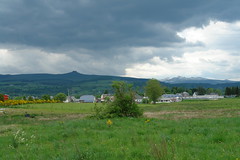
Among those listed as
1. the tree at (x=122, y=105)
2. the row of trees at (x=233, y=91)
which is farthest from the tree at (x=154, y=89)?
the tree at (x=122, y=105)

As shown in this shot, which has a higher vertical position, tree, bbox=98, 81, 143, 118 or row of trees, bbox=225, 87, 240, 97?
tree, bbox=98, 81, 143, 118

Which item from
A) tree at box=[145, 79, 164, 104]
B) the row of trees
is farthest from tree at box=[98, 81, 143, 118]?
the row of trees

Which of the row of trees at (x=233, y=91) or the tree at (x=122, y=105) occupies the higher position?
the tree at (x=122, y=105)

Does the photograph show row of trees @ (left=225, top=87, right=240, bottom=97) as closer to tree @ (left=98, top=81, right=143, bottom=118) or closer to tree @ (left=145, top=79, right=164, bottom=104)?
tree @ (left=145, top=79, right=164, bottom=104)

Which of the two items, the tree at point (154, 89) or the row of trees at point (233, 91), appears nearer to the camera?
the tree at point (154, 89)

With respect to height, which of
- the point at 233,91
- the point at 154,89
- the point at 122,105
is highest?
the point at 122,105

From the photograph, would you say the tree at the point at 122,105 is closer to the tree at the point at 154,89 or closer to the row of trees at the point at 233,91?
the tree at the point at 154,89

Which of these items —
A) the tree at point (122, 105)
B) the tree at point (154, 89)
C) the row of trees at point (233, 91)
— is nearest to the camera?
the tree at point (122, 105)

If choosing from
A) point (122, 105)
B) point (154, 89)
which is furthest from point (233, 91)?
point (122, 105)

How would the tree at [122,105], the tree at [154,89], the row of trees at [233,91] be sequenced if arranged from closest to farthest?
the tree at [122,105] → the tree at [154,89] → the row of trees at [233,91]

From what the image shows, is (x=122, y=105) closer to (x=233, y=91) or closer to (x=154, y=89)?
(x=154, y=89)

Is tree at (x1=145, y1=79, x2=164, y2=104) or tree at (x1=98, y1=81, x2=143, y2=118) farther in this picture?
tree at (x1=145, y1=79, x2=164, y2=104)

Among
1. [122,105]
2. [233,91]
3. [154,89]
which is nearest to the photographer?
[122,105]

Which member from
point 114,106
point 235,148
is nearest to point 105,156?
point 235,148
